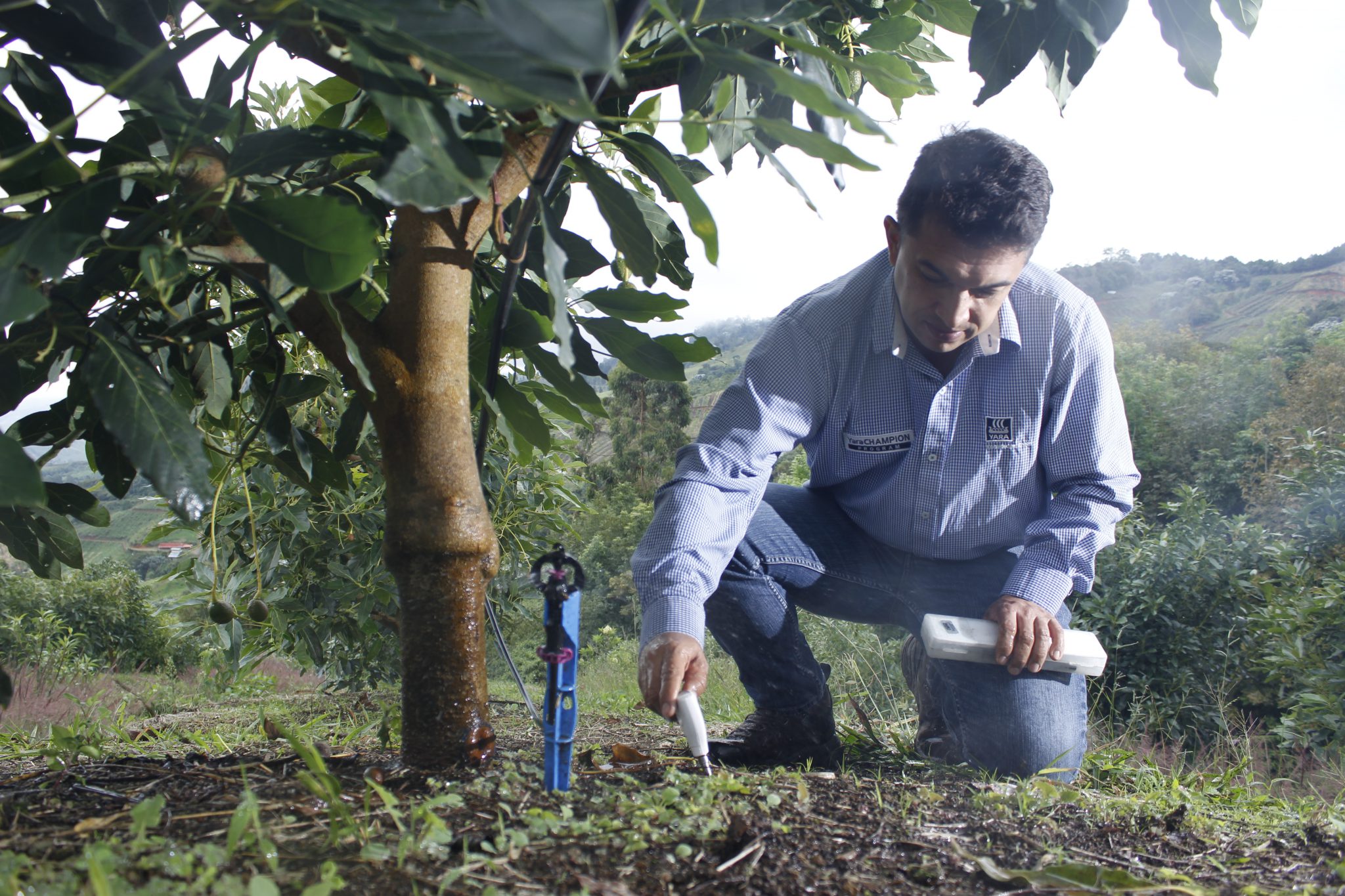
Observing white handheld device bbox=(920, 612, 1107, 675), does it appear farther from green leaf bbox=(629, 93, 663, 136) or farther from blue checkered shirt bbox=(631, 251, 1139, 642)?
green leaf bbox=(629, 93, 663, 136)

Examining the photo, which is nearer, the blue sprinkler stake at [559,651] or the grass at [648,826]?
the grass at [648,826]

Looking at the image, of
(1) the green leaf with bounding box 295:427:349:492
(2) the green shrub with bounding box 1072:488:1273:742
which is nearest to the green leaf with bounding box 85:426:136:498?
(1) the green leaf with bounding box 295:427:349:492

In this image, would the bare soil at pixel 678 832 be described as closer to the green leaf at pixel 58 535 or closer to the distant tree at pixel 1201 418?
the green leaf at pixel 58 535

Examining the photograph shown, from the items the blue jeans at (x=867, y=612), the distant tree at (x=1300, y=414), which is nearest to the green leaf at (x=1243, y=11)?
the blue jeans at (x=867, y=612)

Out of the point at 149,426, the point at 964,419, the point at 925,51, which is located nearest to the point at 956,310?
the point at 964,419

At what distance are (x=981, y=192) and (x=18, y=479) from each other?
154 centimetres

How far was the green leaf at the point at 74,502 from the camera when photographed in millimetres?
1179

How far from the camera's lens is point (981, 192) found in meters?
1.64

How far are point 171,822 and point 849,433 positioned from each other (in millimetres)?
1462

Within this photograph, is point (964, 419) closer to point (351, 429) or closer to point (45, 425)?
point (351, 429)

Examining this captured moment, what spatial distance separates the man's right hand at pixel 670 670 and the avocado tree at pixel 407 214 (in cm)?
28

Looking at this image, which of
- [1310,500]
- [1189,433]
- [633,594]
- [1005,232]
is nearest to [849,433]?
[1005,232]

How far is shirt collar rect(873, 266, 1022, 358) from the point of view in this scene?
1.86 metres

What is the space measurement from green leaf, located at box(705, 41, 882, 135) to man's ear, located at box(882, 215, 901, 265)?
1165mm
